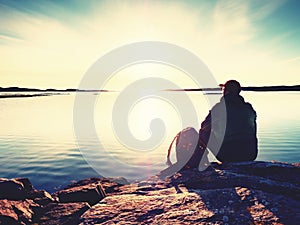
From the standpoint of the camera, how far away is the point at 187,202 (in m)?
4.78

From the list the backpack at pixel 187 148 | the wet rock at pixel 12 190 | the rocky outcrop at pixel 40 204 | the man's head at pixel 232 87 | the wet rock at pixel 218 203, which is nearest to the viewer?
the wet rock at pixel 218 203

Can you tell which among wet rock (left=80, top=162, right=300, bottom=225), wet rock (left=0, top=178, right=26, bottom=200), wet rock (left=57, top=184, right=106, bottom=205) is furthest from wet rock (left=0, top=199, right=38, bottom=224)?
wet rock (left=80, top=162, right=300, bottom=225)

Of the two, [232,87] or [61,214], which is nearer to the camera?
[61,214]

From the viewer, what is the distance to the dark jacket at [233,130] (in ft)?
24.3

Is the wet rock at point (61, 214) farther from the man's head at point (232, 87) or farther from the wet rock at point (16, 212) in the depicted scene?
the man's head at point (232, 87)

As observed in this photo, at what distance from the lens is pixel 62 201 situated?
252 inches

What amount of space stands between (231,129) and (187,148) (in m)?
1.53

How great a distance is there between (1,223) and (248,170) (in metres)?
5.71

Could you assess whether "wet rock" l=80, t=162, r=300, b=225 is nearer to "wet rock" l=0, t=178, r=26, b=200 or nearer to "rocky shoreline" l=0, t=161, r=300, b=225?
"rocky shoreline" l=0, t=161, r=300, b=225

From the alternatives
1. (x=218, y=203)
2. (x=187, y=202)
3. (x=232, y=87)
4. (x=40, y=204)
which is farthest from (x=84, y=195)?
(x=232, y=87)

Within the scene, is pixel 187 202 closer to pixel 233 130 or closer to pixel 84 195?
pixel 84 195

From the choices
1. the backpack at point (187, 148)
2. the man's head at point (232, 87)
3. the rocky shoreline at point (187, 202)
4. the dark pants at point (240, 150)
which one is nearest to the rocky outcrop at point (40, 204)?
the rocky shoreline at point (187, 202)

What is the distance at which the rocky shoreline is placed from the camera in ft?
13.8

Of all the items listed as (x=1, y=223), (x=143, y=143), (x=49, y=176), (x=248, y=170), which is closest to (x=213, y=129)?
(x=248, y=170)
